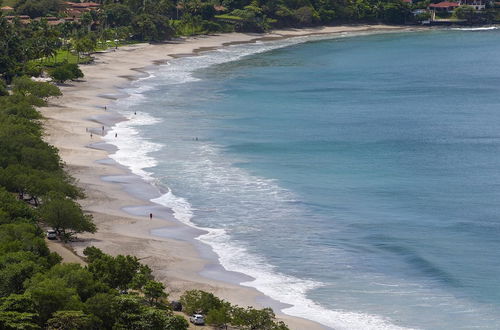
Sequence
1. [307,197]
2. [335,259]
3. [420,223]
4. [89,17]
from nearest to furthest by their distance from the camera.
Answer: [335,259] < [420,223] < [307,197] < [89,17]

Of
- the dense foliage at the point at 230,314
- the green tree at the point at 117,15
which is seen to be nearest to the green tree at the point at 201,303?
the dense foliage at the point at 230,314

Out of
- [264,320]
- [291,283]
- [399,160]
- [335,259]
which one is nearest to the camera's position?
[264,320]

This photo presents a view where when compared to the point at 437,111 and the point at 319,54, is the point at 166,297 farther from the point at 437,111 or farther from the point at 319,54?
the point at 319,54

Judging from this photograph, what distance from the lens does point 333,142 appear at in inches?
3637

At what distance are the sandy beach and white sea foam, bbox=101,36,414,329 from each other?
1124 mm

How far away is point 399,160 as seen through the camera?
278 feet

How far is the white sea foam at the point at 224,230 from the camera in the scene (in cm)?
4819

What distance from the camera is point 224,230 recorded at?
62.7 m

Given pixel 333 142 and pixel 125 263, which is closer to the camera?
pixel 125 263

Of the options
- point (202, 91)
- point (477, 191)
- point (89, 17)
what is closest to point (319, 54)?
point (89, 17)

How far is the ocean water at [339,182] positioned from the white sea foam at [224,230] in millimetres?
134

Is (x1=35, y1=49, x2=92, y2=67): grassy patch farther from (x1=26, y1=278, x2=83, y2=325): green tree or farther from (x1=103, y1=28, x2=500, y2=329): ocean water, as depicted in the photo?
(x1=26, y1=278, x2=83, y2=325): green tree

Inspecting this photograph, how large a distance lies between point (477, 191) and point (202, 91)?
197ft

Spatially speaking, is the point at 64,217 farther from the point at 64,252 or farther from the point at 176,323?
the point at 176,323
